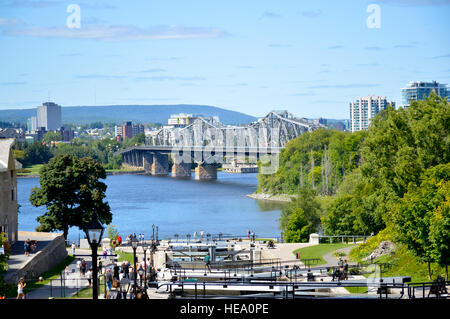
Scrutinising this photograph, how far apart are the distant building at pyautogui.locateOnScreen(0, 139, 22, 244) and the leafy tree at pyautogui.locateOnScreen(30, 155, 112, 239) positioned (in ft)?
19.3

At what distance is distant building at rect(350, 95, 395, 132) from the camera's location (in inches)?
3703

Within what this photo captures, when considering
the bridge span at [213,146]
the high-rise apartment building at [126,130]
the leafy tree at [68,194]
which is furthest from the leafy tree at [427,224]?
the high-rise apartment building at [126,130]

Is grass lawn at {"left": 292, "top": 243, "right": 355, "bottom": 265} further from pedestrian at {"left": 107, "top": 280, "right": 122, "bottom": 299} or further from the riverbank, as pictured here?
the riverbank

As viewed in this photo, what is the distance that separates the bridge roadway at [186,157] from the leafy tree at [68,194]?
146ft

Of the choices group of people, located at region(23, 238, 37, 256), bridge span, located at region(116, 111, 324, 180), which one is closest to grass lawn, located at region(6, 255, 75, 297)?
group of people, located at region(23, 238, 37, 256)

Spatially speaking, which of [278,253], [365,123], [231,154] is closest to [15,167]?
[278,253]

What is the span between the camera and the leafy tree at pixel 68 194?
25422mm

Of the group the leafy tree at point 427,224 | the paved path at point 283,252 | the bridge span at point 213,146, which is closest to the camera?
the leafy tree at point 427,224

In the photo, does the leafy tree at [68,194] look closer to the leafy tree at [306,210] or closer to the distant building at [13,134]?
the leafy tree at [306,210]

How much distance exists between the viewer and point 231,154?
7619 centimetres

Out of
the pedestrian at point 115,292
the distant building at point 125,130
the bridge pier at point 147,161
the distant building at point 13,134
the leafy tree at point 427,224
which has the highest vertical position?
the distant building at point 125,130

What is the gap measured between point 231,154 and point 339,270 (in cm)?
6173

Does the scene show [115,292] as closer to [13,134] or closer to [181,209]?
[181,209]
